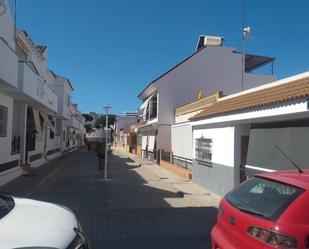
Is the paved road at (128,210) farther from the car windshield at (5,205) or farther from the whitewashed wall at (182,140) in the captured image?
the whitewashed wall at (182,140)

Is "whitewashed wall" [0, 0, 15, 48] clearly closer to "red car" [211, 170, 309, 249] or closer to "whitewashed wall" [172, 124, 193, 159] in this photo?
"whitewashed wall" [172, 124, 193, 159]

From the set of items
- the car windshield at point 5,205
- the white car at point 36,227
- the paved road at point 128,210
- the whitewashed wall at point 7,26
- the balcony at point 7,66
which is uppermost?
the whitewashed wall at point 7,26

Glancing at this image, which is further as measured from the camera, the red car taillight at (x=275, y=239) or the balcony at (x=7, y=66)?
the balcony at (x=7, y=66)

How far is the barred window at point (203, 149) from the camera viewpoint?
16548 millimetres

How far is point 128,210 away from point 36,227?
8.27 m

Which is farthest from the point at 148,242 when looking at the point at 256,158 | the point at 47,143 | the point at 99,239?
the point at 47,143

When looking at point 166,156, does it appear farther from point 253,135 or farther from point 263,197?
point 263,197

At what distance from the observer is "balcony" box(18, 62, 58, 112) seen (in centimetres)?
1662

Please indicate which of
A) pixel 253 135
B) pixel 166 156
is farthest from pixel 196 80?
pixel 253 135

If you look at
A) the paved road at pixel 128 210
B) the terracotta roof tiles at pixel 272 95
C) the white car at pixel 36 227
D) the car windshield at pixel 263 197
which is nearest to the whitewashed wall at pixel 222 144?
the terracotta roof tiles at pixel 272 95

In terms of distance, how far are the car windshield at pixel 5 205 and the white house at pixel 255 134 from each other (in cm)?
598

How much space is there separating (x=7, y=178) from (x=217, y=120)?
836cm

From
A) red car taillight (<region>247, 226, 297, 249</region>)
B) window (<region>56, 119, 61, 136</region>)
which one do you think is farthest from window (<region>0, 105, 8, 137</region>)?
window (<region>56, 119, 61, 136</region>)

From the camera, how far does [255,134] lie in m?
12.8
